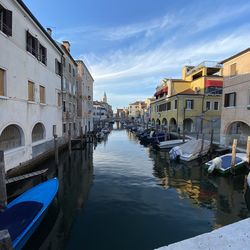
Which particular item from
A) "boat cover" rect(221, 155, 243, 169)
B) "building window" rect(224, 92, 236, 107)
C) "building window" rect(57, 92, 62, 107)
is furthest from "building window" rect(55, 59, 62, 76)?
"boat cover" rect(221, 155, 243, 169)

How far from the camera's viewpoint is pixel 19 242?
5969 millimetres

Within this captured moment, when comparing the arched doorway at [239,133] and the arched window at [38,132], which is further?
the arched doorway at [239,133]

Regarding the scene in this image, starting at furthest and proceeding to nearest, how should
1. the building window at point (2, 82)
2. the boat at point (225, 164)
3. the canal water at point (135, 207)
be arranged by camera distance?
the boat at point (225, 164) < the building window at point (2, 82) < the canal water at point (135, 207)

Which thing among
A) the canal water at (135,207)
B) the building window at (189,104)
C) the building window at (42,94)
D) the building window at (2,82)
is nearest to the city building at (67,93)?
the building window at (42,94)

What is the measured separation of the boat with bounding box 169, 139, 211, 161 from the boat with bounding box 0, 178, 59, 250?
12.3 m

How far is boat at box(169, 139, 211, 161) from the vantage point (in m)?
18.7

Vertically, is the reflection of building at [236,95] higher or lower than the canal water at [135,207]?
higher

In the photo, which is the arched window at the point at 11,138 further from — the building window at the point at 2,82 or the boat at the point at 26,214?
the boat at the point at 26,214

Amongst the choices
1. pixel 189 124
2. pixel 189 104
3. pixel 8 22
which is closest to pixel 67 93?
pixel 8 22

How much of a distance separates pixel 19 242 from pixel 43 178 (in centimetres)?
606

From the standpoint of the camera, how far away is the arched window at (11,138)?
12.1 m

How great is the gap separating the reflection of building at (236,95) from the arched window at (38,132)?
15.5 m

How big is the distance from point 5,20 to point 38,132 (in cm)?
820

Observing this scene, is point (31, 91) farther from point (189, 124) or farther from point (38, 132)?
point (189, 124)
